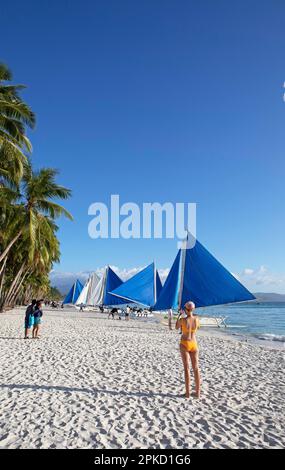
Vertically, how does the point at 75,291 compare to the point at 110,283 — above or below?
below

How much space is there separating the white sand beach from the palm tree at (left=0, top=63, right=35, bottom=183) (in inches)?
397

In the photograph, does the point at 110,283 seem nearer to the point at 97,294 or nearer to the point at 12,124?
the point at 97,294

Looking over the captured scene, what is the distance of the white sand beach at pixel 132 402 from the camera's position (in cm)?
475

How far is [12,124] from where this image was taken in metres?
18.1

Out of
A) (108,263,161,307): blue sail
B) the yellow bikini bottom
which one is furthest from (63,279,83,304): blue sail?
the yellow bikini bottom

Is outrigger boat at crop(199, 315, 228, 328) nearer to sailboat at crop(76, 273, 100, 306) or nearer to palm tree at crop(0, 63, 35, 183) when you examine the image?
palm tree at crop(0, 63, 35, 183)

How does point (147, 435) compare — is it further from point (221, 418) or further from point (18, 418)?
point (18, 418)

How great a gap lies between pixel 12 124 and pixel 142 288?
18.5 metres

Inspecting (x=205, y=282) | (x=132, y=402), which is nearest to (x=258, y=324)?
(x=205, y=282)

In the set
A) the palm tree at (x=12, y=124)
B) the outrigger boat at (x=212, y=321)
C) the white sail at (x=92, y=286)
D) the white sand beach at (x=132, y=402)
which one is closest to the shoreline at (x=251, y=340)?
the white sand beach at (x=132, y=402)
